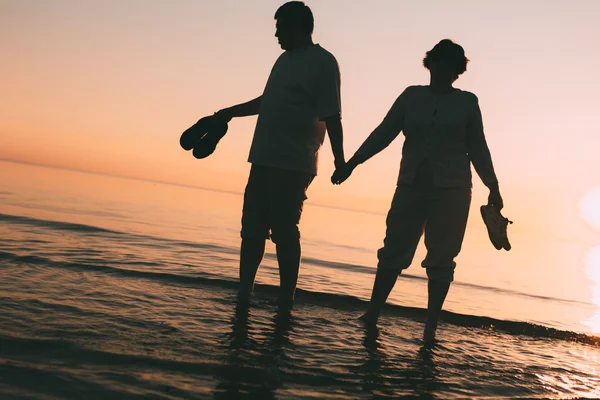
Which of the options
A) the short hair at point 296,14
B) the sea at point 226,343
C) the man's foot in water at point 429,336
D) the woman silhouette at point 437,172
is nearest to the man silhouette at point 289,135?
the short hair at point 296,14

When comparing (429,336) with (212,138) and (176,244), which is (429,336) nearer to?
(212,138)

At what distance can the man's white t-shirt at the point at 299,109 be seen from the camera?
170 inches

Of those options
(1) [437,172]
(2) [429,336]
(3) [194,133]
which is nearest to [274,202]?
(3) [194,133]

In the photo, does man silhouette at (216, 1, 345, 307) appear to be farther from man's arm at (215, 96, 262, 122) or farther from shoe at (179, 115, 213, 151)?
shoe at (179, 115, 213, 151)

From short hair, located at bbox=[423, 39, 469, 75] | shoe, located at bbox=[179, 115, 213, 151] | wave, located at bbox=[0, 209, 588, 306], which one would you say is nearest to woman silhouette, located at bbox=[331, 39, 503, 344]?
short hair, located at bbox=[423, 39, 469, 75]

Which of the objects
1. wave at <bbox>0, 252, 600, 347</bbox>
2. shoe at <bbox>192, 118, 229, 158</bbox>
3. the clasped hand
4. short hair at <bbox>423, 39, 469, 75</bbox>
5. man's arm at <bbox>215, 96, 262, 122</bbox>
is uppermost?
short hair at <bbox>423, 39, 469, 75</bbox>

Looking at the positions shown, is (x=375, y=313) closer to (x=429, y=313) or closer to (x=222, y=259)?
(x=429, y=313)

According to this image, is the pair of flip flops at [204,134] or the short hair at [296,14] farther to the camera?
the pair of flip flops at [204,134]

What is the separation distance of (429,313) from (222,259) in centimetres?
483

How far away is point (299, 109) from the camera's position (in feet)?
14.3

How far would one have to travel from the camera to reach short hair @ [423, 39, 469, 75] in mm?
4148

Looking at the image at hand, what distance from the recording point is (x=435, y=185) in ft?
13.5

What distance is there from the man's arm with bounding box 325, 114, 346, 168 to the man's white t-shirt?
0.22ft

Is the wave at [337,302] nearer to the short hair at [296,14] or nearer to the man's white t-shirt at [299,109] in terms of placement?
the man's white t-shirt at [299,109]
